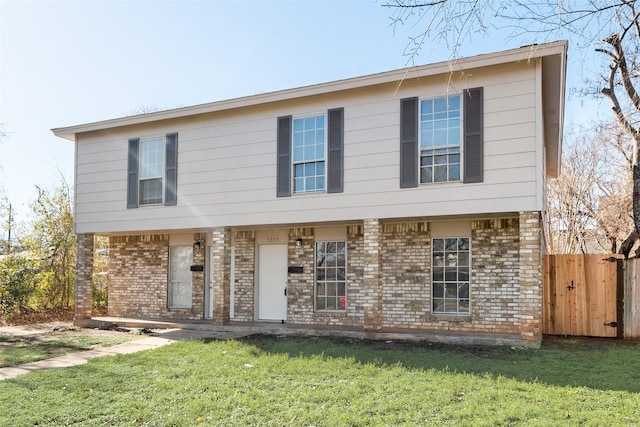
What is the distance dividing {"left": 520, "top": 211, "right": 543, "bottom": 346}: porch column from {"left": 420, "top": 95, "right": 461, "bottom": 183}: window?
1.64 m

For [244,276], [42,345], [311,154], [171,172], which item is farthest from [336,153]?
[42,345]

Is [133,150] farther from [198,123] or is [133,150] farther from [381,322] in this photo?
Result: [381,322]

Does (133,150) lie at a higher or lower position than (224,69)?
lower

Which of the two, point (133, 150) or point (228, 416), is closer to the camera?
point (228, 416)

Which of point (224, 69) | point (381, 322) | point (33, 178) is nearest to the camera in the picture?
point (381, 322)

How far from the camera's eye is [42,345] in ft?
33.4

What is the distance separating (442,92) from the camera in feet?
33.5

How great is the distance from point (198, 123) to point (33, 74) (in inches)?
176

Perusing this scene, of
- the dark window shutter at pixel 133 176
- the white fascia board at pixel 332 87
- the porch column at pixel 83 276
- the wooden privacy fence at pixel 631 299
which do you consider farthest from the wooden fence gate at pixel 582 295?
the porch column at pixel 83 276

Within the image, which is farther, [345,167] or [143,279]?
[143,279]

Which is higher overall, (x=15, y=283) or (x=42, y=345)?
(x=15, y=283)

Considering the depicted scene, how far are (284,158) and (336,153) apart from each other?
4.25 ft

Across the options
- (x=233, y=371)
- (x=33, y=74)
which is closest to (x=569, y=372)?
(x=233, y=371)

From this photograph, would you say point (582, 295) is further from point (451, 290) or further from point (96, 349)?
point (96, 349)
